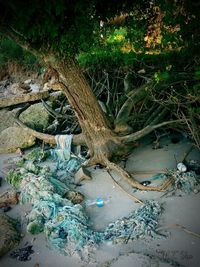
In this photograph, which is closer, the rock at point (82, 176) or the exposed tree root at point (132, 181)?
the exposed tree root at point (132, 181)

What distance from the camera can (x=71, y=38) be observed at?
538 cm

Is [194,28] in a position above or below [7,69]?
above

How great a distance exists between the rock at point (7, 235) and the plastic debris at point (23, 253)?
122 millimetres

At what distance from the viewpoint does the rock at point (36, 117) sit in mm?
9086

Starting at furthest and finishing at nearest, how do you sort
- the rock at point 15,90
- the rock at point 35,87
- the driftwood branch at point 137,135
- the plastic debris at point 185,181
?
1. the rock at point 15,90
2. the rock at point 35,87
3. the driftwood branch at point 137,135
4. the plastic debris at point 185,181

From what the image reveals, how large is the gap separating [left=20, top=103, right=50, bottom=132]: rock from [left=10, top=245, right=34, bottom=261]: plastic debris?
442 centimetres

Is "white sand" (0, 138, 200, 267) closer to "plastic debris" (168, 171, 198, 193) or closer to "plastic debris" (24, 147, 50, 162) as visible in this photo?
"plastic debris" (168, 171, 198, 193)

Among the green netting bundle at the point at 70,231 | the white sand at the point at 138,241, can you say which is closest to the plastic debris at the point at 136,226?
the white sand at the point at 138,241

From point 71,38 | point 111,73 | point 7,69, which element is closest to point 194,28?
point 71,38

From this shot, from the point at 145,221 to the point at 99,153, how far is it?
2097mm

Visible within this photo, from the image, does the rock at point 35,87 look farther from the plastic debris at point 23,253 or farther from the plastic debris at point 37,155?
the plastic debris at point 23,253

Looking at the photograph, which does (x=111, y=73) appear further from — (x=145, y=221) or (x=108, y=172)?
(x=145, y=221)

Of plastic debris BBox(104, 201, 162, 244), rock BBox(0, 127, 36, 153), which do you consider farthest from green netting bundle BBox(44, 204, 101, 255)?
rock BBox(0, 127, 36, 153)

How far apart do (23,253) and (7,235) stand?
1.33ft
